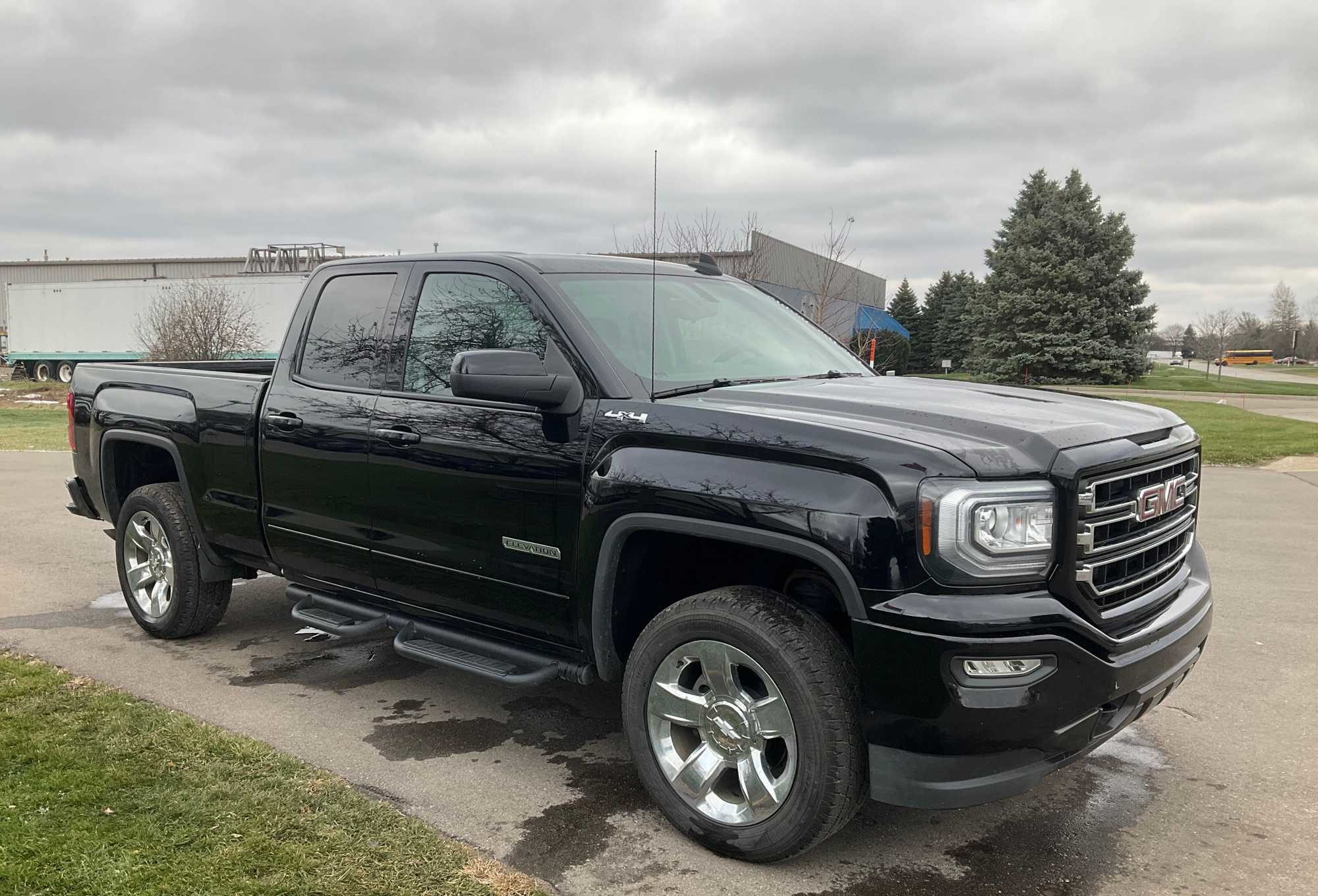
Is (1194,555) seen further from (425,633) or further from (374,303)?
(374,303)

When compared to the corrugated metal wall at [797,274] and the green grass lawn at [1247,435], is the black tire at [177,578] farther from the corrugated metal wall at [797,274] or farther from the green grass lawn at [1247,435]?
the corrugated metal wall at [797,274]

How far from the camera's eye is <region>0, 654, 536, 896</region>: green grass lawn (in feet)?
9.86

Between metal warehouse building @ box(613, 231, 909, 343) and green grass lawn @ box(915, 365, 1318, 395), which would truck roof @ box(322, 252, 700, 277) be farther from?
green grass lawn @ box(915, 365, 1318, 395)

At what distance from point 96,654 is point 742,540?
401cm

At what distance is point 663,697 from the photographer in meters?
3.37

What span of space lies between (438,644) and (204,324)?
27.0m

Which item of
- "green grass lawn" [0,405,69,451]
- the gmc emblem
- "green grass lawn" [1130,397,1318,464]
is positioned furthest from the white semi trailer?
the gmc emblem

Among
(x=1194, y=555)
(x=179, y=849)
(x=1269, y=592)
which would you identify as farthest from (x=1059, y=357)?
(x=179, y=849)

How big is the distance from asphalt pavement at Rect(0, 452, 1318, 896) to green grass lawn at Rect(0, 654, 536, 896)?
21 cm

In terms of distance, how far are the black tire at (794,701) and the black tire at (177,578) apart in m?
3.14

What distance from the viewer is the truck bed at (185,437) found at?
16.2 feet

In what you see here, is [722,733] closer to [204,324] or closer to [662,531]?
[662,531]

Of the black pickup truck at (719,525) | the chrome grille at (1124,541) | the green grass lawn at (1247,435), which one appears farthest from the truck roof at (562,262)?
the green grass lawn at (1247,435)

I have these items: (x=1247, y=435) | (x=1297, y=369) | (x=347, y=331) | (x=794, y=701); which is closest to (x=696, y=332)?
(x=347, y=331)
